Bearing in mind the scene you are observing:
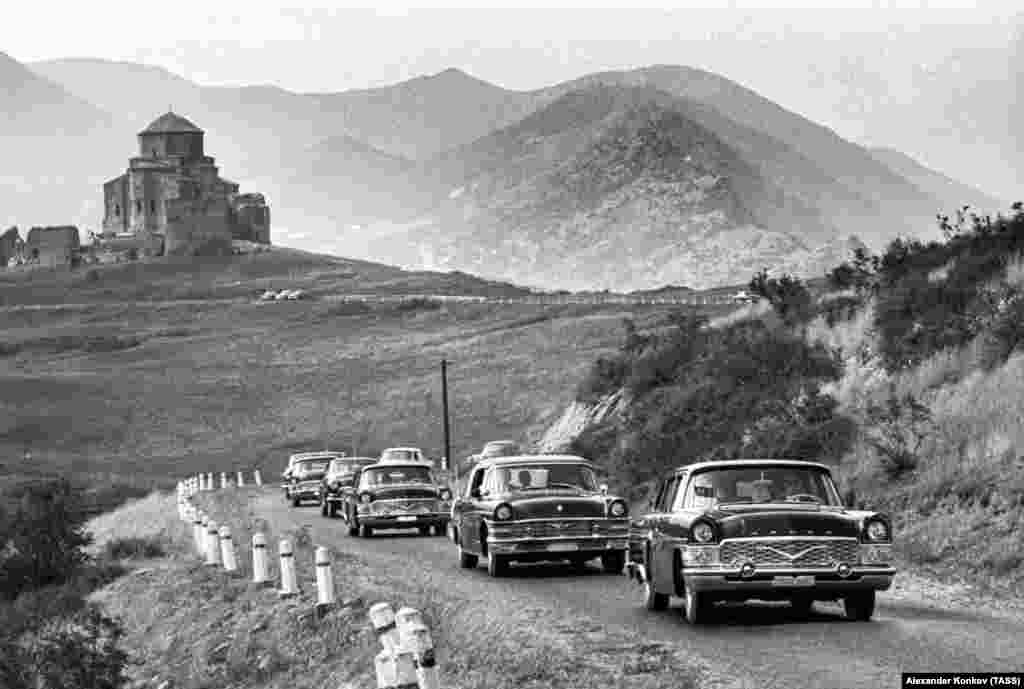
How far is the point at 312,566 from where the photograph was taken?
27.9 m

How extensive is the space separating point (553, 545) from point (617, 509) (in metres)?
0.95

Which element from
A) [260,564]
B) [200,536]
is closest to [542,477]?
[260,564]

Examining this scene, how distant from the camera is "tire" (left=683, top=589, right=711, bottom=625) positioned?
56.5 ft

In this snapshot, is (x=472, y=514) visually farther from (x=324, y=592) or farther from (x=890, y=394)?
(x=890, y=394)

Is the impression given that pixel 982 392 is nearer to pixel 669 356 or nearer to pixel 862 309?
pixel 862 309

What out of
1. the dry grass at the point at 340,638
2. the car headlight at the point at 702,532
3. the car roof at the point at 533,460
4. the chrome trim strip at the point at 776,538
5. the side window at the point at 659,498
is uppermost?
the car roof at the point at 533,460

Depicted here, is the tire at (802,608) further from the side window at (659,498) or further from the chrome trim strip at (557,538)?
the chrome trim strip at (557,538)

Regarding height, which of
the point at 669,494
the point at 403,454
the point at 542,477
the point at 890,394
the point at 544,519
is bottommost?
the point at 544,519

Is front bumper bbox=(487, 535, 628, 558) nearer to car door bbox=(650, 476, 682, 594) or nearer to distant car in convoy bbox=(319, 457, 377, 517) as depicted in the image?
car door bbox=(650, 476, 682, 594)

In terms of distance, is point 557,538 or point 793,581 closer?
point 793,581

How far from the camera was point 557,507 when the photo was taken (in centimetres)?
2436

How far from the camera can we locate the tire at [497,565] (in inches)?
968

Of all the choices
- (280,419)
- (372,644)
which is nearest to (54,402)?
(280,419)

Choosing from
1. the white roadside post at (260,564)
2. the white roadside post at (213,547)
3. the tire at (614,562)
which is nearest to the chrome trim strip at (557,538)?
the tire at (614,562)
